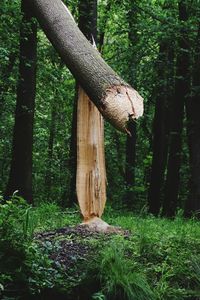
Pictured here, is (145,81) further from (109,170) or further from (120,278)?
(120,278)

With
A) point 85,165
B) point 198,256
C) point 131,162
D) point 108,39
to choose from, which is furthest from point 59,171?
point 198,256

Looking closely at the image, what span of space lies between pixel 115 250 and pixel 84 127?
2.78m

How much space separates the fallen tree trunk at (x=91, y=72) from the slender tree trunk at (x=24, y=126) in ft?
21.8

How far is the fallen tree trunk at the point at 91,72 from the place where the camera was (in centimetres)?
442

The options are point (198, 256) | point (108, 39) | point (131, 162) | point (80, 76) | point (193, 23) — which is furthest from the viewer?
point (108, 39)

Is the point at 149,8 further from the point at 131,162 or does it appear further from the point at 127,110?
the point at 127,110

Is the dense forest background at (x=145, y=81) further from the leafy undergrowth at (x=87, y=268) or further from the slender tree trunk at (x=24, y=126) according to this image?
the leafy undergrowth at (x=87, y=268)

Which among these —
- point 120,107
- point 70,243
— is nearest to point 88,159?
point 70,243

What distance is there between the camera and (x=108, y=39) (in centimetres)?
2417

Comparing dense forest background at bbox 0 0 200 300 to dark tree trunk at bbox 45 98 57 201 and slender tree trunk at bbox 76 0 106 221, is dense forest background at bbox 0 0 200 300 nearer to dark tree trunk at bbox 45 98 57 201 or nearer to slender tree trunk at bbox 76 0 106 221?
dark tree trunk at bbox 45 98 57 201

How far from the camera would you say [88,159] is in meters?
8.03

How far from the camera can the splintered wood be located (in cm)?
802

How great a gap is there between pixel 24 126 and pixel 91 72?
8.10 meters

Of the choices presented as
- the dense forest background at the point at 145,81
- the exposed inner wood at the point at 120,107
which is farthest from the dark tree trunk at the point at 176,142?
the exposed inner wood at the point at 120,107
